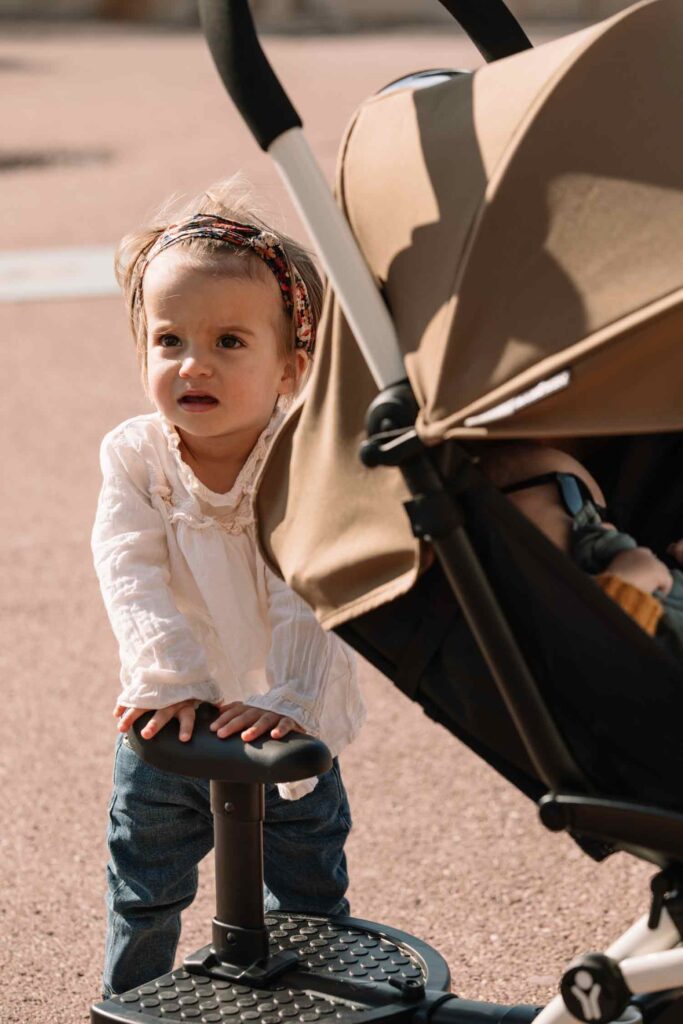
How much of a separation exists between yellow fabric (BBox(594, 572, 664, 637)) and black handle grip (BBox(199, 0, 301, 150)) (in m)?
0.68

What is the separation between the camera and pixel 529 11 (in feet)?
97.1

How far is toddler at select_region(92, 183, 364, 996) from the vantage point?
8.31ft

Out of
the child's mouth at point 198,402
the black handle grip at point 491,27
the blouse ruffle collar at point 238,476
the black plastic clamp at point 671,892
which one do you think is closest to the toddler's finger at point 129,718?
the blouse ruffle collar at point 238,476

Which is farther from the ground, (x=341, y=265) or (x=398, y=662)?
(x=341, y=265)

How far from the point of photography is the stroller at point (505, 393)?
194cm

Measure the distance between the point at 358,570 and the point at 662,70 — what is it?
747 mm

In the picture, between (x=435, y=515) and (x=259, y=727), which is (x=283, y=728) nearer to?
(x=259, y=727)

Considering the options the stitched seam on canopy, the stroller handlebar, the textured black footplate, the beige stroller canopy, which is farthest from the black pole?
the stroller handlebar

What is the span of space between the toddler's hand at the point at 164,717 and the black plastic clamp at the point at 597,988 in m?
0.64

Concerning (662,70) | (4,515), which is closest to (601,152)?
(662,70)

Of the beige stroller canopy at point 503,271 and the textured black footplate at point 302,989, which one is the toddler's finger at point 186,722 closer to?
the beige stroller canopy at point 503,271

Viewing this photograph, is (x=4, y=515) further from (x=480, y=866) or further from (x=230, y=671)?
(x=230, y=671)

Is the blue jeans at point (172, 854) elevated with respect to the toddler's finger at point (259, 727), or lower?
lower

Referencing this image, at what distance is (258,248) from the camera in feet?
8.52
